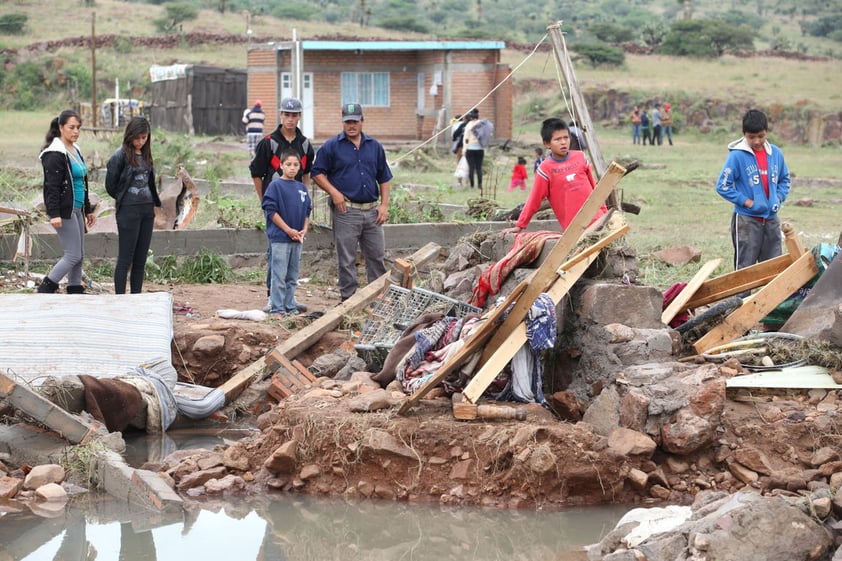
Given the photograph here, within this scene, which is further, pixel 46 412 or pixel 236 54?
pixel 236 54

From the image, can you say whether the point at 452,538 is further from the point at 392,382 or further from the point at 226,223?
the point at 226,223

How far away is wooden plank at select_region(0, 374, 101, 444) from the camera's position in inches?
280

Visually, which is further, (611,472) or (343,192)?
(343,192)

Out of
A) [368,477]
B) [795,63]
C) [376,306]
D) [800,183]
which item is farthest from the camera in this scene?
[795,63]

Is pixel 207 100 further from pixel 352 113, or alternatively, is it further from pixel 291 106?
pixel 352 113

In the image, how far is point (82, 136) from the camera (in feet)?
94.0

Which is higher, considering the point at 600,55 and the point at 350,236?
the point at 600,55

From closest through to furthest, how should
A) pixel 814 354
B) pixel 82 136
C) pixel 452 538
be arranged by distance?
pixel 452 538
pixel 814 354
pixel 82 136

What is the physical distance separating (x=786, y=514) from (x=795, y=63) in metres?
50.9

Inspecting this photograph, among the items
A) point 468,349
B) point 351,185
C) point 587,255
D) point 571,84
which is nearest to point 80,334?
point 351,185

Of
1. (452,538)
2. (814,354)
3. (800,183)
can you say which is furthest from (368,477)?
(800,183)

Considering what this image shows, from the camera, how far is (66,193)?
9.29 metres

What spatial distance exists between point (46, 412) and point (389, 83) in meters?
29.6

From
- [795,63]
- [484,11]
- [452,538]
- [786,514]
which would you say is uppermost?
[484,11]
